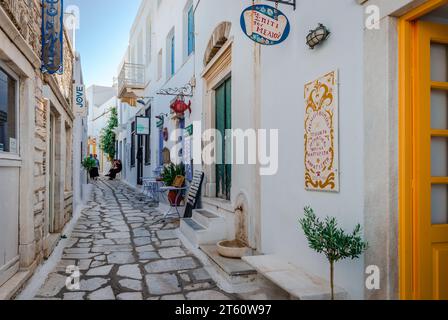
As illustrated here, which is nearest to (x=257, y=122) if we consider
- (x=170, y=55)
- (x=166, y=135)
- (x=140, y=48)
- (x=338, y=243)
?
(x=338, y=243)

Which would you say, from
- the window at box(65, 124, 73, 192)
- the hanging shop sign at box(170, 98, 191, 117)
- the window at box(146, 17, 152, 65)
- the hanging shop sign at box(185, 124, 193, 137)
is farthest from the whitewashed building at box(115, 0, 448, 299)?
the window at box(146, 17, 152, 65)

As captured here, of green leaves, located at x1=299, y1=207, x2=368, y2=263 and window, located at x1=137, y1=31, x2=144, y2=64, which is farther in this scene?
window, located at x1=137, y1=31, x2=144, y2=64

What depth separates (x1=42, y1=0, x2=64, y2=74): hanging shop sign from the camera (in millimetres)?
4422

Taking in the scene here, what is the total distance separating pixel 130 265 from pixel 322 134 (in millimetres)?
3091

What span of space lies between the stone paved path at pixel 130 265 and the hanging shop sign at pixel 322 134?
157 centimetres

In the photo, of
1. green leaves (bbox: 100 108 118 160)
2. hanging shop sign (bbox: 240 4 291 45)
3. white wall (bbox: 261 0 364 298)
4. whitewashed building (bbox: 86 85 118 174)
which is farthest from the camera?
whitewashed building (bbox: 86 85 118 174)

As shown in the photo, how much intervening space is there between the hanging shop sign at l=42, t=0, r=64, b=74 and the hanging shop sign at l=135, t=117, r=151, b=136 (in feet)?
26.5

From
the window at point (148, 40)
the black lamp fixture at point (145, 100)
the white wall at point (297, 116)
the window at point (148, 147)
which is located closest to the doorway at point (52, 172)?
the white wall at point (297, 116)

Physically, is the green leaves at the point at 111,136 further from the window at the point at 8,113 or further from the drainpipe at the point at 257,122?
the drainpipe at the point at 257,122

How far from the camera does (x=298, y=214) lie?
351cm

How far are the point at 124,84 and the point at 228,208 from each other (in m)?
11.0

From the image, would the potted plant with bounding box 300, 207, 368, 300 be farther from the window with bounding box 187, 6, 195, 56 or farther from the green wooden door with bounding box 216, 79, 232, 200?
the window with bounding box 187, 6, 195, 56
